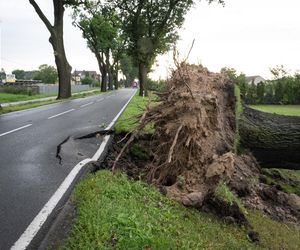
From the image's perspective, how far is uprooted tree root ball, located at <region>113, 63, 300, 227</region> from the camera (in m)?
5.86

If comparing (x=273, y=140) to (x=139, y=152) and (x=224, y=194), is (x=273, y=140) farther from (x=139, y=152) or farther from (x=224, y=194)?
(x=139, y=152)

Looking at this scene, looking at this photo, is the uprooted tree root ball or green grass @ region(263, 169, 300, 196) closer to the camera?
the uprooted tree root ball

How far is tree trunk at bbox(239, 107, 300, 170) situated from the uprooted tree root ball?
21 centimetres

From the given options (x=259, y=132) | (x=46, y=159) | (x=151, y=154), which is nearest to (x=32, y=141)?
(x=46, y=159)

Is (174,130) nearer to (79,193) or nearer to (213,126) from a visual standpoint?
(213,126)

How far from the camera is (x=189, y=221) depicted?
15.8ft

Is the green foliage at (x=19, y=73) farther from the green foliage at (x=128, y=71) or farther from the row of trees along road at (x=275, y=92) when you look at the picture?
the row of trees along road at (x=275, y=92)

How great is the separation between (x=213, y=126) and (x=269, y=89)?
3445 cm

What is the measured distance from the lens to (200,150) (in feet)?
21.0

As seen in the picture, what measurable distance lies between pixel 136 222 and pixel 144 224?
11 cm

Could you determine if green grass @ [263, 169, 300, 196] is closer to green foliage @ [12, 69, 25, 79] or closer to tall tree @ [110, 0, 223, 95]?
tall tree @ [110, 0, 223, 95]

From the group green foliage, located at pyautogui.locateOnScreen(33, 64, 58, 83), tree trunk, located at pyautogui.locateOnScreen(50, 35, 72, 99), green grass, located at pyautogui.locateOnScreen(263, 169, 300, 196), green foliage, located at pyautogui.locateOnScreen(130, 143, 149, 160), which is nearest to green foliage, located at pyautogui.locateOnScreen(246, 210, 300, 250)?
green grass, located at pyautogui.locateOnScreen(263, 169, 300, 196)

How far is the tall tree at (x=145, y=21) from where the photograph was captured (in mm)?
32625

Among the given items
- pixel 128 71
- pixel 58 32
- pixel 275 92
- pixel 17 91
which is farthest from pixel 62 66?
pixel 128 71
